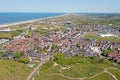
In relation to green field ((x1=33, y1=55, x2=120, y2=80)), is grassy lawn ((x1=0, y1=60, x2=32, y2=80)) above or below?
above

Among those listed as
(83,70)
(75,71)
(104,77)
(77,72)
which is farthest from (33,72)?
(104,77)

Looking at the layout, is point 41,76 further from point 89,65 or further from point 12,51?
point 12,51

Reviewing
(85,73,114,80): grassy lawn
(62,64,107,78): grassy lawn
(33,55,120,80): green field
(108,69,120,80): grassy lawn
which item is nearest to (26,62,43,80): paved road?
(33,55,120,80): green field

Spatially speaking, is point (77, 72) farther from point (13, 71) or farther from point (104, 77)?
point (13, 71)

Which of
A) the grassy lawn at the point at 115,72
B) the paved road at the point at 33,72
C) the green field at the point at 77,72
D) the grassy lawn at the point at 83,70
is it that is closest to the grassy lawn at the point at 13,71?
the paved road at the point at 33,72

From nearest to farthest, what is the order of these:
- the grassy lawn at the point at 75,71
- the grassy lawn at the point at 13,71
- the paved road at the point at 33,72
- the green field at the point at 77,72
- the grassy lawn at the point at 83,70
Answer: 1. the grassy lawn at the point at 13,71
2. the paved road at the point at 33,72
3. the grassy lawn at the point at 75,71
4. the green field at the point at 77,72
5. the grassy lawn at the point at 83,70

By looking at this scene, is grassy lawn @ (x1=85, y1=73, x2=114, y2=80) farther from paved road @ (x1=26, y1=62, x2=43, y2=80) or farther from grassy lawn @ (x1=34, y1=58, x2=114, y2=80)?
paved road @ (x1=26, y1=62, x2=43, y2=80)

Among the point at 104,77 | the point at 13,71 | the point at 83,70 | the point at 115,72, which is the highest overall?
the point at 13,71

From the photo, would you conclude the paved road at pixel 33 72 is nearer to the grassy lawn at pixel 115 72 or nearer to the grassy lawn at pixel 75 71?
the grassy lawn at pixel 75 71
